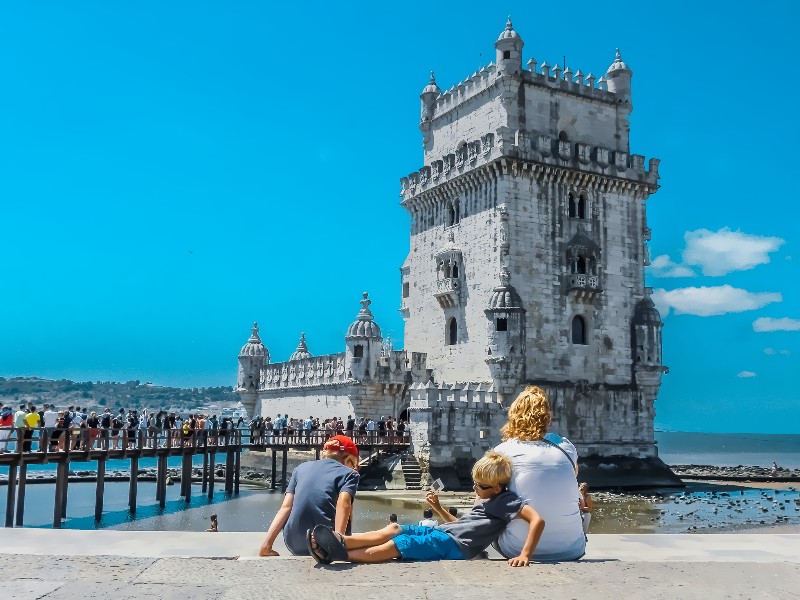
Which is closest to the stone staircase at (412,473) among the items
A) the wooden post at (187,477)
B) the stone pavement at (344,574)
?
the wooden post at (187,477)

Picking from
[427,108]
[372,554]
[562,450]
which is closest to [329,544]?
[372,554]

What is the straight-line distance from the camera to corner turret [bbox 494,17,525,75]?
39.6 m

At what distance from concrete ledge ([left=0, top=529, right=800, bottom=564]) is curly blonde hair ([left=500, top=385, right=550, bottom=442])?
1.43 meters

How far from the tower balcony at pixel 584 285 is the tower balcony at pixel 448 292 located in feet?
17.0

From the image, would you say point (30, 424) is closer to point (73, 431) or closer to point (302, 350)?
point (73, 431)

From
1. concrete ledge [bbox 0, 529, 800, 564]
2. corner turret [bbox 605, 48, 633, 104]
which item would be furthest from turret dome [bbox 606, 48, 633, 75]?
concrete ledge [bbox 0, 529, 800, 564]

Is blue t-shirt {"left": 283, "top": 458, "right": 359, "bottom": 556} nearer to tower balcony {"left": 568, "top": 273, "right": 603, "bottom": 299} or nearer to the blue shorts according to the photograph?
the blue shorts

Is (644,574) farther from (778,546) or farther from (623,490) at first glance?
(623,490)

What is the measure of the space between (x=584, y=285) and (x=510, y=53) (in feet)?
36.3

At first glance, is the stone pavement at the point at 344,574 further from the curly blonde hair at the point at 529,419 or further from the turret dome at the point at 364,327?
the turret dome at the point at 364,327

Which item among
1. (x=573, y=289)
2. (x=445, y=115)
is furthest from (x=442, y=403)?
(x=445, y=115)

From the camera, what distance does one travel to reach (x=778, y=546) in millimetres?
9969

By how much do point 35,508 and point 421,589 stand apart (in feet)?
107

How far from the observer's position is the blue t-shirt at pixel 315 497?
8.40 m
